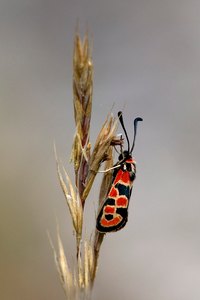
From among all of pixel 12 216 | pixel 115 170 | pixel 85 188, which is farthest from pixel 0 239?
pixel 85 188

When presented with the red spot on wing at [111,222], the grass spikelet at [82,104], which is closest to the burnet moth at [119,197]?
the red spot on wing at [111,222]

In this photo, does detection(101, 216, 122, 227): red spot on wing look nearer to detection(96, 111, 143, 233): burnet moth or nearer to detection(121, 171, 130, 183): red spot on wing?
detection(96, 111, 143, 233): burnet moth

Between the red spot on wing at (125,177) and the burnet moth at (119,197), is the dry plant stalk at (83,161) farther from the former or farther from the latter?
the red spot on wing at (125,177)

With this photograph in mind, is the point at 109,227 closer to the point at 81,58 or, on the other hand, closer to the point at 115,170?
the point at 115,170

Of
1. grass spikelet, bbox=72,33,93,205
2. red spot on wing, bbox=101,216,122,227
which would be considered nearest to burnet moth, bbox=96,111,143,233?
red spot on wing, bbox=101,216,122,227

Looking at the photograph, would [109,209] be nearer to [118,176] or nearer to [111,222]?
[111,222]
